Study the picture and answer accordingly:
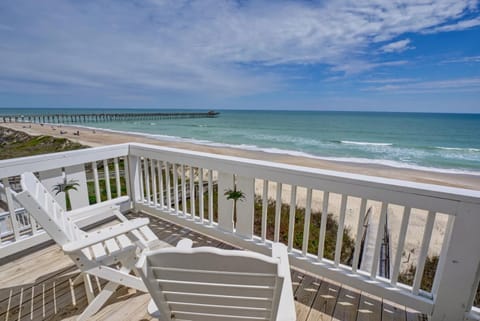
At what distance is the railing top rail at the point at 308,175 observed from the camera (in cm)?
140

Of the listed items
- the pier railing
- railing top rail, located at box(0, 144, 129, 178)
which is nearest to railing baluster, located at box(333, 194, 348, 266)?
the pier railing

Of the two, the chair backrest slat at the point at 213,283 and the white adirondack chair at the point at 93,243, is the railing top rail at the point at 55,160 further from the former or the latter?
the chair backrest slat at the point at 213,283

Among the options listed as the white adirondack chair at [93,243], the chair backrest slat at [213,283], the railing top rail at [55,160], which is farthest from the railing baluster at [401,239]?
the railing top rail at [55,160]

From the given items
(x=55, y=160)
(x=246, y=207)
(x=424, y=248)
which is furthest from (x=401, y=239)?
(x=55, y=160)

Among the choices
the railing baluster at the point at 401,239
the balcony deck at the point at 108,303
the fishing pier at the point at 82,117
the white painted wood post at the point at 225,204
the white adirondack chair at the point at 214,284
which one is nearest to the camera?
the white adirondack chair at the point at 214,284

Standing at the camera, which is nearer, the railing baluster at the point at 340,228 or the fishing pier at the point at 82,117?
the railing baluster at the point at 340,228

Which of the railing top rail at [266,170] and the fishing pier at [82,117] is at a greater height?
the railing top rail at [266,170]

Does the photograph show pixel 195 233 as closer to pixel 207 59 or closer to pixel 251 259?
pixel 251 259

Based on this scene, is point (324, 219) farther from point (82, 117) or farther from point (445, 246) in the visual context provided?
point (82, 117)

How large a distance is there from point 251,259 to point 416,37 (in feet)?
74.4

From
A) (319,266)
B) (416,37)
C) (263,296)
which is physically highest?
(416,37)

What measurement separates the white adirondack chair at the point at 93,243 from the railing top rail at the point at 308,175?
0.92m

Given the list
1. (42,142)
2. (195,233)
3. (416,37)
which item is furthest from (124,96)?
(195,233)

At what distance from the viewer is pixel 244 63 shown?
2319 centimetres
